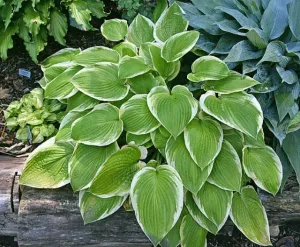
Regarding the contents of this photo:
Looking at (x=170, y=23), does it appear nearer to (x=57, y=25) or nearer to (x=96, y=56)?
(x=96, y=56)

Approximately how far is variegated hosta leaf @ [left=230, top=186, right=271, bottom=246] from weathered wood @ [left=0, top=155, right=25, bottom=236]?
3.40 ft

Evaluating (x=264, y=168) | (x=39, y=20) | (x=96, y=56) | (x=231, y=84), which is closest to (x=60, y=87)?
(x=96, y=56)

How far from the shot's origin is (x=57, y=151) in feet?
7.45

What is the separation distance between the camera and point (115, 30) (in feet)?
8.80

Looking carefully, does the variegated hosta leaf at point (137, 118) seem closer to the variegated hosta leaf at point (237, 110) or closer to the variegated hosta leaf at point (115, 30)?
the variegated hosta leaf at point (237, 110)

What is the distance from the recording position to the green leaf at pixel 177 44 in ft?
7.69

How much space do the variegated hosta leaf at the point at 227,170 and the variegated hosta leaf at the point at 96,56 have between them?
2.49 feet

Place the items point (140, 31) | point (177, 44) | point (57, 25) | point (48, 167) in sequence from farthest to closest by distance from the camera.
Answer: point (57, 25)
point (140, 31)
point (177, 44)
point (48, 167)

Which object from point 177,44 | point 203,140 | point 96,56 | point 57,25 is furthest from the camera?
point 57,25

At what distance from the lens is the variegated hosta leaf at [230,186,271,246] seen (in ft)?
7.21

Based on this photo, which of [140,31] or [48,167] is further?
[140,31]

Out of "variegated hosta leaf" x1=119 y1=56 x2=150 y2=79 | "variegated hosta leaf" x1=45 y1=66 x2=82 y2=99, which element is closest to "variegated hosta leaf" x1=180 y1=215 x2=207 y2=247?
"variegated hosta leaf" x1=119 y1=56 x2=150 y2=79

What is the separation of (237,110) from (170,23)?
69 cm

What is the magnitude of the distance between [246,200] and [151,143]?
522 mm
